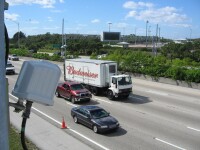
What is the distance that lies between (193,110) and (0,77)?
21.5 metres

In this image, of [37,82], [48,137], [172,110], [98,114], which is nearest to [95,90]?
[172,110]

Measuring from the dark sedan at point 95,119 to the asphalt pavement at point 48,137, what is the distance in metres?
1.32

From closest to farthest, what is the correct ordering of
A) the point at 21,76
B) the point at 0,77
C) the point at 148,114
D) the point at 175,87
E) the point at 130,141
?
the point at 0,77, the point at 21,76, the point at 130,141, the point at 148,114, the point at 175,87

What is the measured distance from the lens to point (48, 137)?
14977mm

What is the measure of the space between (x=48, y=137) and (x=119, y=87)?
11689 mm

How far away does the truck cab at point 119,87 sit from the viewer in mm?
25781

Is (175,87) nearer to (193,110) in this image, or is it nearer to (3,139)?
(193,110)

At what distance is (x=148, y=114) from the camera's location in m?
21.2

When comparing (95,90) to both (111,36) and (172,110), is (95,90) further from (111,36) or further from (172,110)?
(111,36)

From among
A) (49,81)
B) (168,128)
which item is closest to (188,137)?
(168,128)

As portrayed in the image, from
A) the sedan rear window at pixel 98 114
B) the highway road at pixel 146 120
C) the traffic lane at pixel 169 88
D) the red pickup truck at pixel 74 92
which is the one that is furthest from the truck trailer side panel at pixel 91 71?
the sedan rear window at pixel 98 114

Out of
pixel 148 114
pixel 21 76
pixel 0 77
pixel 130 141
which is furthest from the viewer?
pixel 148 114

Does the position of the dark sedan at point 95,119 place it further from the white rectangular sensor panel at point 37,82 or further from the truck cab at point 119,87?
the white rectangular sensor panel at point 37,82

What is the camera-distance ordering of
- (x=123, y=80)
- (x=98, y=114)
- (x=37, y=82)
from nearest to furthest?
(x=37, y=82) < (x=98, y=114) < (x=123, y=80)
